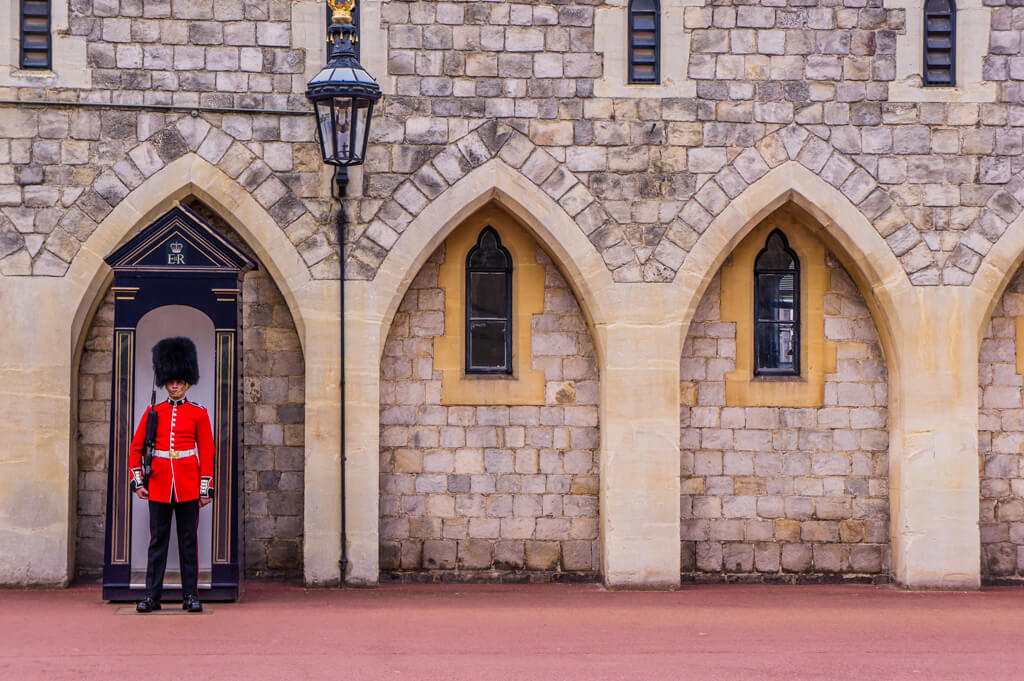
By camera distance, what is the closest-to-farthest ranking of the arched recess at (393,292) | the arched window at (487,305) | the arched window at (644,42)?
1. the arched recess at (393,292)
2. the arched window at (644,42)
3. the arched window at (487,305)

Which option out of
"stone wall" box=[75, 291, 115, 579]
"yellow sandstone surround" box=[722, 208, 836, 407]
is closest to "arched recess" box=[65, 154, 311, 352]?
"stone wall" box=[75, 291, 115, 579]

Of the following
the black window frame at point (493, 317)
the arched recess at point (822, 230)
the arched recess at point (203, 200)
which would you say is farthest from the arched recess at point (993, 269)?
the arched recess at point (203, 200)

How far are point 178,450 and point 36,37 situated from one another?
3.31 m

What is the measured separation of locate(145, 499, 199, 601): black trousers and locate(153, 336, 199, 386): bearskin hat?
30.1 inches

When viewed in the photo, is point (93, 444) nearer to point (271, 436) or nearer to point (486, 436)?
point (271, 436)

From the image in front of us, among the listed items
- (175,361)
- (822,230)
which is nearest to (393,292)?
(175,361)

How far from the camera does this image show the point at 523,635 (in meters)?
8.40

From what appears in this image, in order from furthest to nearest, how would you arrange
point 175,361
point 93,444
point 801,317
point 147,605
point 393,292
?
point 801,317 < point 93,444 < point 393,292 < point 175,361 < point 147,605

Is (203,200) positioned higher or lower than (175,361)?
higher

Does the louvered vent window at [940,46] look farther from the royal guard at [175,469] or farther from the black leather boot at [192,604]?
the black leather boot at [192,604]

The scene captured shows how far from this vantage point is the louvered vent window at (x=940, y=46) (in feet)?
34.2

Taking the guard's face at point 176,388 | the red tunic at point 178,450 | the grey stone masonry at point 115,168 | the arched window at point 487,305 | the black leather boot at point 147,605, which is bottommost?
the black leather boot at point 147,605

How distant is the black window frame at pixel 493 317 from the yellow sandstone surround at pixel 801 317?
1597mm

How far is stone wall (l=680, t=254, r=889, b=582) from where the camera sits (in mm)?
10531
